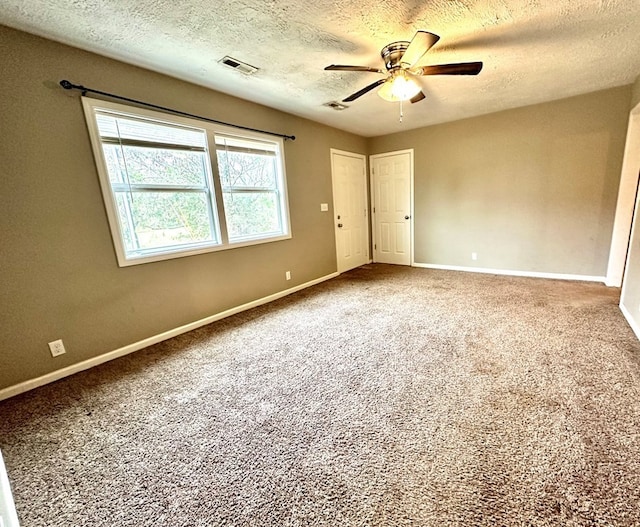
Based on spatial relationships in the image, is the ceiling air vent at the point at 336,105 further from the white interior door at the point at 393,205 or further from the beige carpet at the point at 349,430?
the beige carpet at the point at 349,430

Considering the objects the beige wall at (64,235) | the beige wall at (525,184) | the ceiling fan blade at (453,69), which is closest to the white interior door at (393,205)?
the beige wall at (525,184)

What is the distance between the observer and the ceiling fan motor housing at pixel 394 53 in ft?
7.07

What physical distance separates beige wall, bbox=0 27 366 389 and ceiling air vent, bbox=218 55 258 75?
62 centimetres

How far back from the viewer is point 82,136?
2234 millimetres

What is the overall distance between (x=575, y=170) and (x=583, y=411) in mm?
3610

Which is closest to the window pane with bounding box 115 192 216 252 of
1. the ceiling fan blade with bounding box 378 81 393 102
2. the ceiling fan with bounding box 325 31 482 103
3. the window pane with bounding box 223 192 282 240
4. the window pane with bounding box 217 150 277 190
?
the window pane with bounding box 223 192 282 240

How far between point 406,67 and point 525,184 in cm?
302

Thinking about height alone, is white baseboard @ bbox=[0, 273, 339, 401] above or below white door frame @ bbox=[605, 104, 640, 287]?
below

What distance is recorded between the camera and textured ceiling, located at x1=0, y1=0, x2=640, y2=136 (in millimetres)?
1812

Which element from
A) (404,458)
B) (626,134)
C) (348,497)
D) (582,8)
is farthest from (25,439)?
(626,134)

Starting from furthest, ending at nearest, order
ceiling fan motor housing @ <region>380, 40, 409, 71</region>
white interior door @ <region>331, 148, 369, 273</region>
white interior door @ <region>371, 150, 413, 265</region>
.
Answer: white interior door @ <region>371, 150, 413, 265</region> → white interior door @ <region>331, 148, 369, 273</region> → ceiling fan motor housing @ <region>380, 40, 409, 71</region>

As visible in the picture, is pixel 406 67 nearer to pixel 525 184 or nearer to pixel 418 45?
pixel 418 45

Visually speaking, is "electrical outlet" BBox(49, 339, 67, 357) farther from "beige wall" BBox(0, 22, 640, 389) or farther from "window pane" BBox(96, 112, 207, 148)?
"window pane" BBox(96, 112, 207, 148)

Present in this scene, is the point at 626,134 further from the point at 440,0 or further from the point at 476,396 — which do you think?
the point at 476,396
